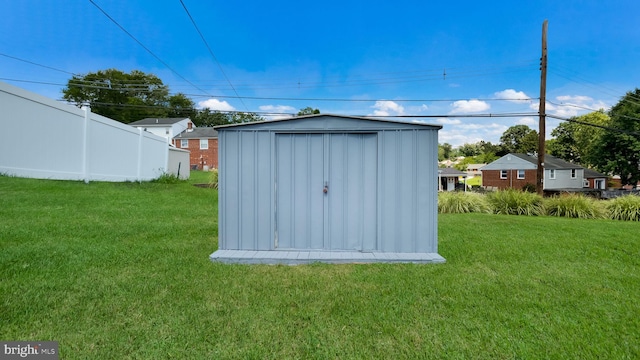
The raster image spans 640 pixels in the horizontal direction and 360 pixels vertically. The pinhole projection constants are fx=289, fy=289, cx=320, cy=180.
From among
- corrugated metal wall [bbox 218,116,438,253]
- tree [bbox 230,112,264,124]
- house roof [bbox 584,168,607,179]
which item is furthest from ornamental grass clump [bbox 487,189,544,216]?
tree [bbox 230,112,264,124]

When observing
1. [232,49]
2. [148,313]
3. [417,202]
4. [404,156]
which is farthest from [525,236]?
[232,49]

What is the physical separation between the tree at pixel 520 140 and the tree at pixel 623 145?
25948mm

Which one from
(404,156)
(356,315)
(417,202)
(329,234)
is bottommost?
(356,315)

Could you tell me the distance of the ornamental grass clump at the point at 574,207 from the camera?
930 centimetres

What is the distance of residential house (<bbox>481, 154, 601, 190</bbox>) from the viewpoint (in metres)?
30.2

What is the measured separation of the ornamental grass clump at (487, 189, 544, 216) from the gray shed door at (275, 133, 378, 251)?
7.77m

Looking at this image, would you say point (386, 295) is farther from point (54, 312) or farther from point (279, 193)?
point (54, 312)

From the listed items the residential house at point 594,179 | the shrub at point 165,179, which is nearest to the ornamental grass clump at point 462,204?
the shrub at point 165,179

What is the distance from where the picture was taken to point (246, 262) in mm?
3943

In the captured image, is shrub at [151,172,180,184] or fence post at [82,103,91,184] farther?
shrub at [151,172,180,184]

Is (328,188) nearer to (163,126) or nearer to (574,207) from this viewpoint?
(574,207)

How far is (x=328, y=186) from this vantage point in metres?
4.23

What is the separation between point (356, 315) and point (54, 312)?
2.60 meters

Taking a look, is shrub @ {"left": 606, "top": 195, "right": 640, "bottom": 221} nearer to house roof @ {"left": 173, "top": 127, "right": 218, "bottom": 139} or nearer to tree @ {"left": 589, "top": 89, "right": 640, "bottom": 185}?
tree @ {"left": 589, "top": 89, "right": 640, "bottom": 185}
